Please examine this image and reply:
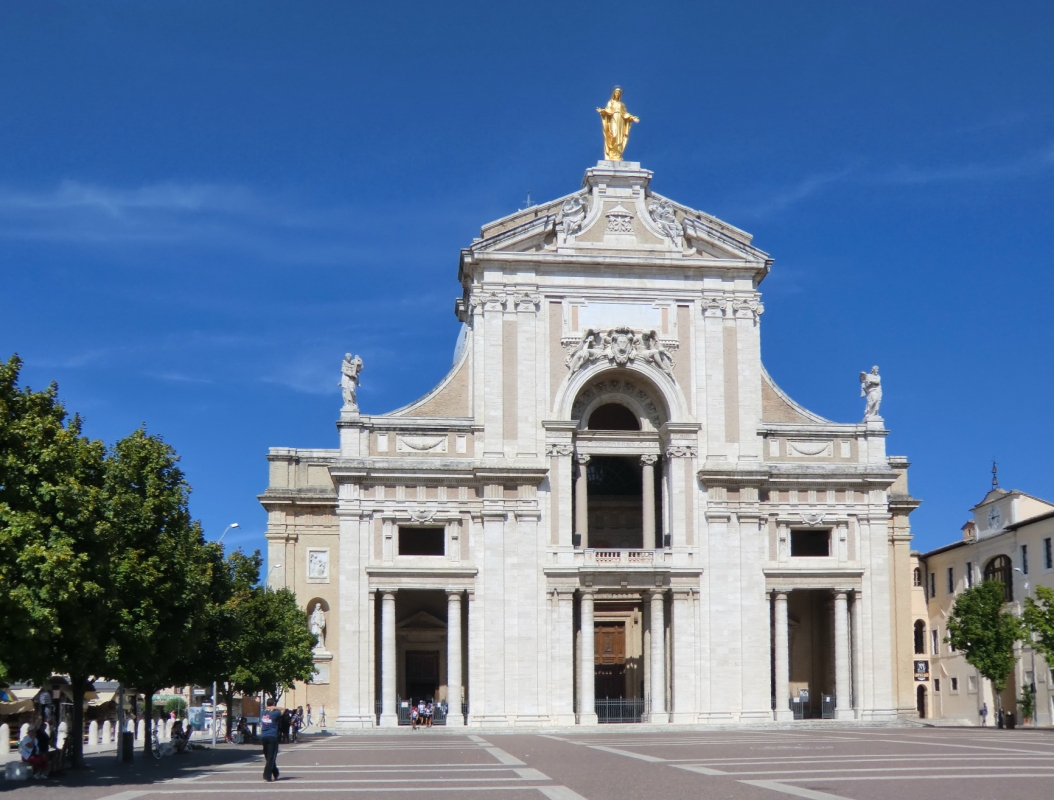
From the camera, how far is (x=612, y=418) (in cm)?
6781

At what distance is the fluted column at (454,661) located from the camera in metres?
59.9

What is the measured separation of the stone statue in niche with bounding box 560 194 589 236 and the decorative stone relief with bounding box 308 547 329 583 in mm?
19220

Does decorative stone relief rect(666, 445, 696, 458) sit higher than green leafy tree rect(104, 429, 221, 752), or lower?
higher

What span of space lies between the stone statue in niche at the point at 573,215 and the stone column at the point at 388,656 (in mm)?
18476

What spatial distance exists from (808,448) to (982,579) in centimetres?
1831

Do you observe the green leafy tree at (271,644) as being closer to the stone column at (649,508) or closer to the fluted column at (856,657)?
the stone column at (649,508)

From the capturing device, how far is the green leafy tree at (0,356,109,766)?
29438 millimetres

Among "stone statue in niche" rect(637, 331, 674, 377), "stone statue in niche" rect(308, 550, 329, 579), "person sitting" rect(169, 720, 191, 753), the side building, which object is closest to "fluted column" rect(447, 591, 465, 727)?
"stone statue in niche" rect(308, 550, 329, 579)

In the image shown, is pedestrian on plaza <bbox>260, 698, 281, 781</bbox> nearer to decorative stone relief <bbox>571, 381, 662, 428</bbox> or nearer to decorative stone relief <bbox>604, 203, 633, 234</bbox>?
decorative stone relief <bbox>571, 381, 662, 428</bbox>

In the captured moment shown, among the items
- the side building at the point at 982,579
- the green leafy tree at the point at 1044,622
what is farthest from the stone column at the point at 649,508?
the side building at the point at 982,579

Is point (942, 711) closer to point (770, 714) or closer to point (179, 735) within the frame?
point (770, 714)

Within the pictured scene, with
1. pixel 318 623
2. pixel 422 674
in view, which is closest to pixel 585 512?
pixel 422 674

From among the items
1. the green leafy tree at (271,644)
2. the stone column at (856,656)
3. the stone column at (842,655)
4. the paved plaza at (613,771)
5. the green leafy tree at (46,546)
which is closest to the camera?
the paved plaza at (613,771)

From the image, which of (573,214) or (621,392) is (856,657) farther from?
(573,214)
